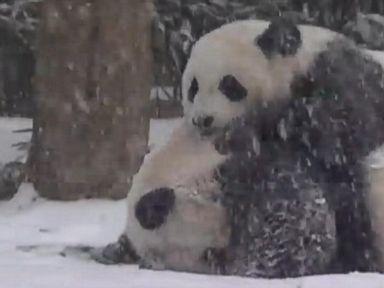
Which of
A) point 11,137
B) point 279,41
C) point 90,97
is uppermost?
point 279,41

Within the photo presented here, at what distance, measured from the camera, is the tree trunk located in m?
7.57

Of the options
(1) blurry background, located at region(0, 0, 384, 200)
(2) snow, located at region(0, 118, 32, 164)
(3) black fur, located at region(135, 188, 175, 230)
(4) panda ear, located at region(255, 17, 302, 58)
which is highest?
(4) panda ear, located at region(255, 17, 302, 58)

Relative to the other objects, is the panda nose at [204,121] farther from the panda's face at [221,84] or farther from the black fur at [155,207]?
the black fur at [155,207]

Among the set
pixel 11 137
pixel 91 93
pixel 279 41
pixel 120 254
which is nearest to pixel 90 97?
pixel 91 93

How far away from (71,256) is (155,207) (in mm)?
598

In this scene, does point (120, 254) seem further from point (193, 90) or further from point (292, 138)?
point (292, 138)

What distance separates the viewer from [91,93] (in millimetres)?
7605

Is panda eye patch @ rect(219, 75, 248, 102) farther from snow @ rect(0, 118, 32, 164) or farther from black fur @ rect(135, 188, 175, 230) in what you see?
snow @ rect(0, 118, 32, 164)

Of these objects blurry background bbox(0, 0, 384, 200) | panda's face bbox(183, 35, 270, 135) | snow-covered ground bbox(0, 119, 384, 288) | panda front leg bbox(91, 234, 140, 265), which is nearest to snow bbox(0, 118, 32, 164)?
snow-covered ground bbox(0, 119, 384, 288)

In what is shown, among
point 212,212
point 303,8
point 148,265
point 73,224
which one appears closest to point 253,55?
point 212,212

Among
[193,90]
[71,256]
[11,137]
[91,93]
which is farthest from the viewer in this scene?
[11,137]

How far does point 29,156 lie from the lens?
26.1 ft

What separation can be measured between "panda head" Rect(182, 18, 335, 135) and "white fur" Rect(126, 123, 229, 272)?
12cm

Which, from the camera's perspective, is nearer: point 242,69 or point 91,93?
point 242,69
